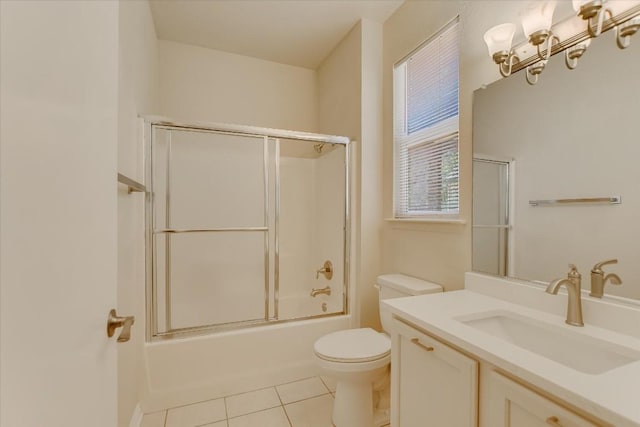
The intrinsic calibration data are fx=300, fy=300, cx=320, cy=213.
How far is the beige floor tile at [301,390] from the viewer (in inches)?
76.9

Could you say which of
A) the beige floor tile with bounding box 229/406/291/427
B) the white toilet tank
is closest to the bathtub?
the beige floor tile with bounding box 229/406/291/427

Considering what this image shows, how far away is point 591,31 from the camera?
1.09 meters

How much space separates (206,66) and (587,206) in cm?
303

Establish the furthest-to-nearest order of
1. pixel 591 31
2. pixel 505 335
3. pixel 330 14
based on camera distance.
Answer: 1. pixel 330 14
2. pixel 505 335
3. pixel 591 31

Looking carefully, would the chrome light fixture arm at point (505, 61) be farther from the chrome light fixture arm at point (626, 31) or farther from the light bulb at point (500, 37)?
the chrome light fixture arm at point (626, 31)

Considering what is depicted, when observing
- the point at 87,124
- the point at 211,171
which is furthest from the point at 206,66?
the point at 87,124

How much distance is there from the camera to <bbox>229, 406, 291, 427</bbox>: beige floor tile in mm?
1700

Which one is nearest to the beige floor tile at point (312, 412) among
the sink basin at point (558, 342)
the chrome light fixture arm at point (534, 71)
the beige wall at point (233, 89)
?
the sink basin at point (558, 342)

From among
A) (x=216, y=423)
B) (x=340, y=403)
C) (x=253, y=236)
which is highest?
(x=253, y=236)

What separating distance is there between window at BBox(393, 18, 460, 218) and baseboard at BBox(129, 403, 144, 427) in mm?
2047

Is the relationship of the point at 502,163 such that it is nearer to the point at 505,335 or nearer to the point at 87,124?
the point at 505,335

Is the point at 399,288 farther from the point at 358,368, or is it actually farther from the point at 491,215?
the point at 491,215

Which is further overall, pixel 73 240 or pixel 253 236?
pixel 253 236

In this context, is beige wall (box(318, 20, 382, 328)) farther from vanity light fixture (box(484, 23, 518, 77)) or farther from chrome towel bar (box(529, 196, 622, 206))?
chrome towel bar (box(529, 196, 622, 206))
